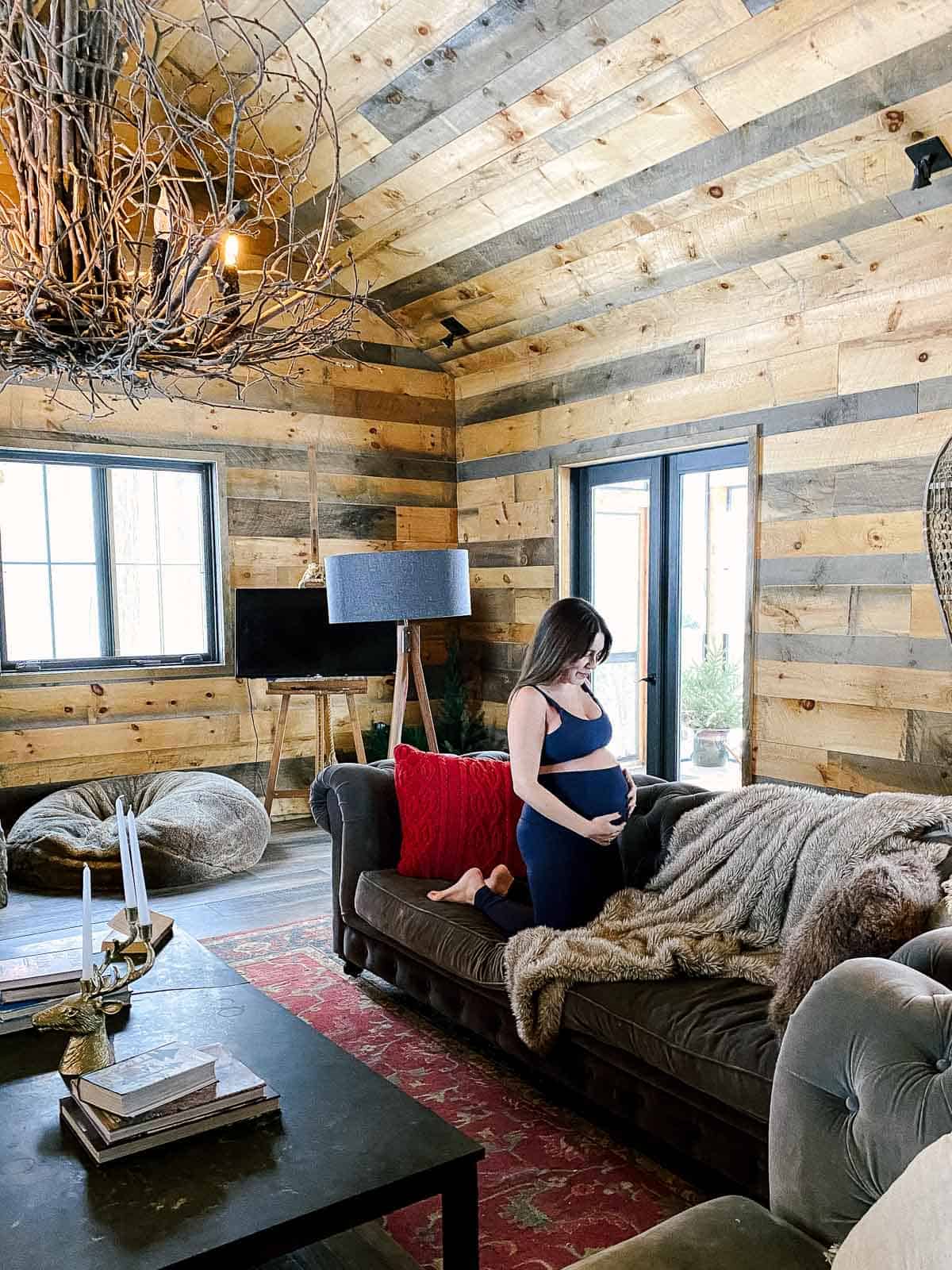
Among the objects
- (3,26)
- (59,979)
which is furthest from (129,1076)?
(3,26)

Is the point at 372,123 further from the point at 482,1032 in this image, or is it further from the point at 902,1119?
the point at 902,1119

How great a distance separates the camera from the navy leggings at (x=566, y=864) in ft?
9.73

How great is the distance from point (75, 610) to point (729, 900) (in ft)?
13.1

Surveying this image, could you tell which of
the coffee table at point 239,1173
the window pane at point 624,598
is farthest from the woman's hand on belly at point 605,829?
the window pane at point 624,598

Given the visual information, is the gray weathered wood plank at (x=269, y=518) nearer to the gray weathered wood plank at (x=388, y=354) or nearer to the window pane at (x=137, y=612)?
the window pane at (x=137, y=612)

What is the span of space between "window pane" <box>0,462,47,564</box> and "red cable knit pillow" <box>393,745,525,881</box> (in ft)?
9.38

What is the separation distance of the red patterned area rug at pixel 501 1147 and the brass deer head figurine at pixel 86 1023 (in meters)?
0.79

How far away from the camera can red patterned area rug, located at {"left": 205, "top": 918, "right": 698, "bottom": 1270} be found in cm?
217

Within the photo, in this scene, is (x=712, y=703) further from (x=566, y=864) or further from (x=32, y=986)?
(x=32, y=986)

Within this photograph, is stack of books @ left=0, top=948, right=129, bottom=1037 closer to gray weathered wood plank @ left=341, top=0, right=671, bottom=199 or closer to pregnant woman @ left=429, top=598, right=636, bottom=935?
pregnant woman @ left=429, top=598, right=636, bottom=935

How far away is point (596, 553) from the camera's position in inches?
222

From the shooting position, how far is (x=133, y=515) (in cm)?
558

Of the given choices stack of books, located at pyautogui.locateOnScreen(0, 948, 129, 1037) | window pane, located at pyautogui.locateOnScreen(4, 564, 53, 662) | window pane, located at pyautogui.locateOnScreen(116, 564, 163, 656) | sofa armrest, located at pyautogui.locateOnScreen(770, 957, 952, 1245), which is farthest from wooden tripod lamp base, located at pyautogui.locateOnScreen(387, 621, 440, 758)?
sofa armrest, located at pyautogui.locateOnScreen(770, 957, 952, 1245)

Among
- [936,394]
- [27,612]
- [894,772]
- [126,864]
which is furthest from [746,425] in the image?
[27,612]
